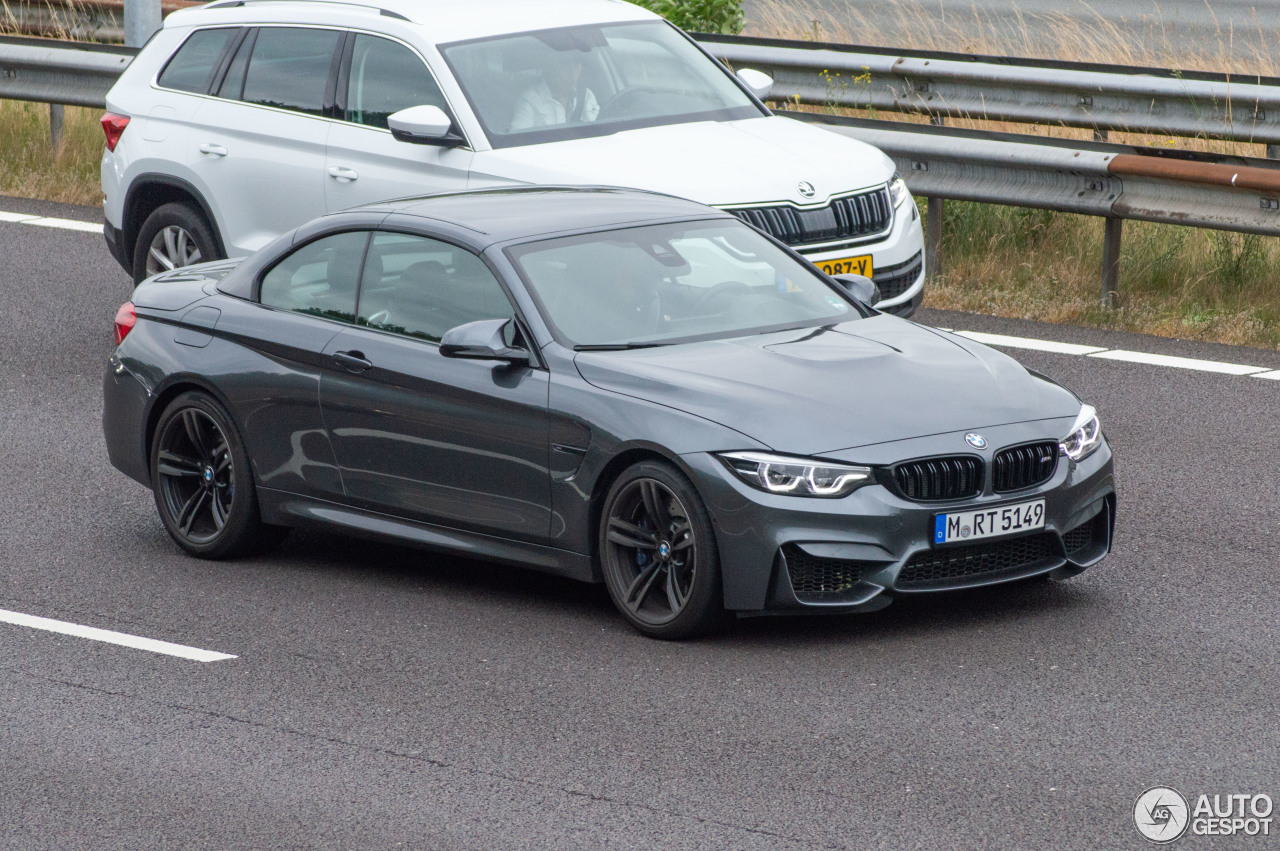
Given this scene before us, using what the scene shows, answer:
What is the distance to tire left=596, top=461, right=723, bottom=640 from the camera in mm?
7117

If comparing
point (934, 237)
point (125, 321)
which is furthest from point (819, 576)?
point (934, 237)

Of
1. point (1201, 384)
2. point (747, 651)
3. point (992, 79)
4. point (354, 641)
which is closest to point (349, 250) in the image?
point (354, 641)

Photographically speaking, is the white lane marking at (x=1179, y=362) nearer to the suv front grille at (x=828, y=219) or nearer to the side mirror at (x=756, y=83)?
the suv front grille at (x=828, y=219)

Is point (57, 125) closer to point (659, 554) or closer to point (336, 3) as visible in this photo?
point (336, 3)

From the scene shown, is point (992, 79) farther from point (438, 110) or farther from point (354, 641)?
point (354, 641)

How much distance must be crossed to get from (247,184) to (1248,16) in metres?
23.0

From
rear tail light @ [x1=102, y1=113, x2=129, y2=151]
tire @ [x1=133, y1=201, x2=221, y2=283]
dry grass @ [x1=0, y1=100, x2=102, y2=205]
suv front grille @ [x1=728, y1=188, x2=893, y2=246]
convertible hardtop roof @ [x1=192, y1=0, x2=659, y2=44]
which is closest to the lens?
suv front grille @ [x1=728, y1=188, x2=893, y2=246]

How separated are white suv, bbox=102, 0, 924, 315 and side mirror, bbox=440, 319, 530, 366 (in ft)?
10.0

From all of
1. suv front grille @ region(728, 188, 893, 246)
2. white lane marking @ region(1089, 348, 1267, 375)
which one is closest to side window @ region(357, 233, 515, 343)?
suv front grille @ region(728, 188, 893, 246)

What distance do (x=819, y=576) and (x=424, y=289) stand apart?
6.72 ft

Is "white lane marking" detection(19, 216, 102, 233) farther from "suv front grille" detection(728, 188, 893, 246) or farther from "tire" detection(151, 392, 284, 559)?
"tire" detection(151, 392, 284, 559)

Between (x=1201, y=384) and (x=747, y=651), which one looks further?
(x=1201, y=384)

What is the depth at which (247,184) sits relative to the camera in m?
12.2

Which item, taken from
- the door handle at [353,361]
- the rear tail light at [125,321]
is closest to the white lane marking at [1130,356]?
the door handle at [353,361]
